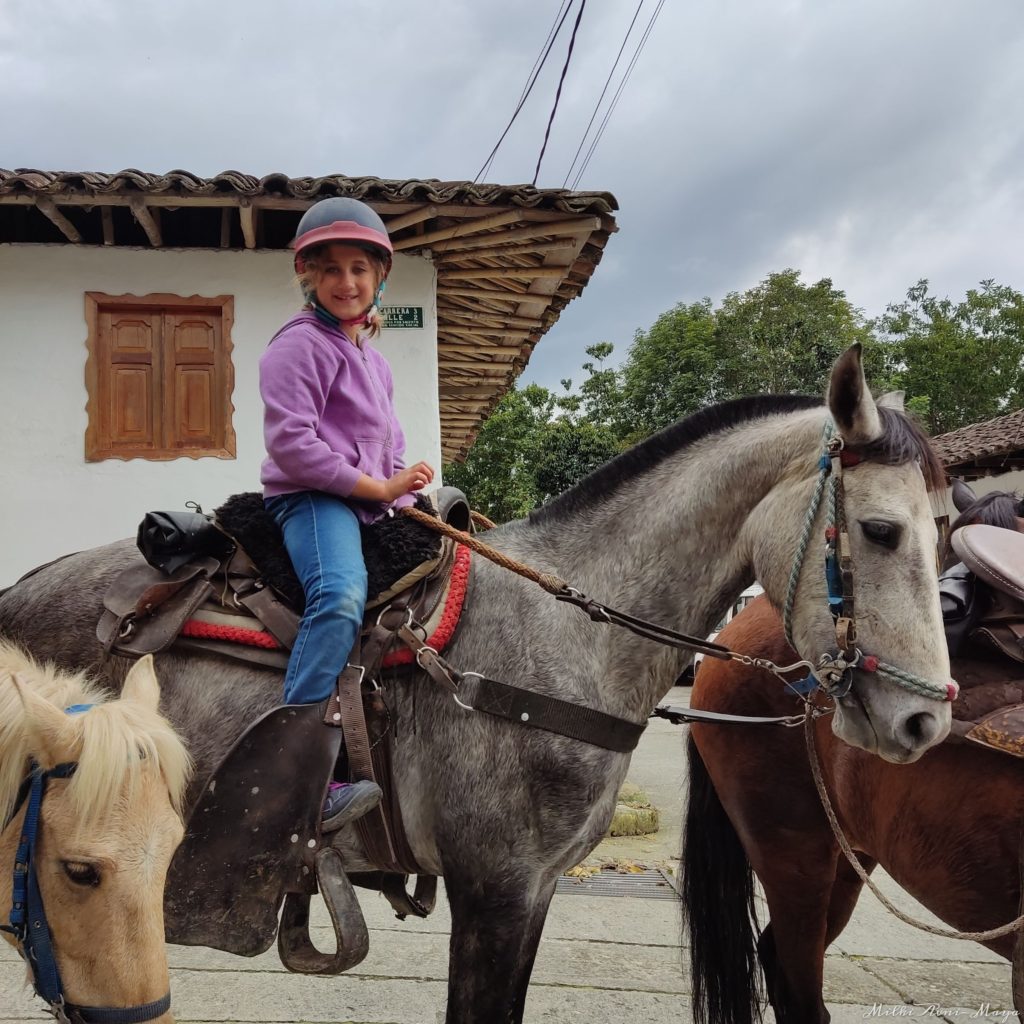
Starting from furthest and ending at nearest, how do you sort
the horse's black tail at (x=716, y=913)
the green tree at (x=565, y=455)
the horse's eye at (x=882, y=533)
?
the green tree at (x=565, y=455)
the horse's black tail at (x=716, y=913)
the horse's eye at (x=882, y=533)

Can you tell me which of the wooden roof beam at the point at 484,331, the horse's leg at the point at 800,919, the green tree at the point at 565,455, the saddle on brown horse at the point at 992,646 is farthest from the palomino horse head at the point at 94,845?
the green tree at the point at 565,455

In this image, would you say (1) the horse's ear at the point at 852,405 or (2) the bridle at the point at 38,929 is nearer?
(2) the bridle at the point at 38,929

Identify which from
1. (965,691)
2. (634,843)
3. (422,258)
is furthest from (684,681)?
(965,691)

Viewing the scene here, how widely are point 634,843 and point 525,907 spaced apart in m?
4.15

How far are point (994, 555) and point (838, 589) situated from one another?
845mm

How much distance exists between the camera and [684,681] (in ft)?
47.8

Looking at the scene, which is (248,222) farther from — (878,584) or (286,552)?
(878,584)

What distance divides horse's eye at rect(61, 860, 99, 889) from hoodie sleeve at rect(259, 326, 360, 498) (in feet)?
3.23

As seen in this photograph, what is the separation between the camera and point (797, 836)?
2.82 meters

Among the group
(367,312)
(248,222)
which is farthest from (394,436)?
(248,222)

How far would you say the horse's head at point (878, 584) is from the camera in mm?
1753

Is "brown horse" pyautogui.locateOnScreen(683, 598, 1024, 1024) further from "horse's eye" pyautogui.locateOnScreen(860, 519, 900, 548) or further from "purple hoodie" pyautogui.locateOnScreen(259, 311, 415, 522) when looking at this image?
"purple hoodie" pyautogui.locateOnScreen(259, 311, 415, 522)

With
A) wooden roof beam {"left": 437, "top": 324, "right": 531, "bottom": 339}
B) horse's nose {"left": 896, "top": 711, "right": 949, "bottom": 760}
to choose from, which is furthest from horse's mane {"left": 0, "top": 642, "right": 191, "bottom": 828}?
wooden roof beam {"left": 437, "top": 324, "right": 531, "bottom": 339}

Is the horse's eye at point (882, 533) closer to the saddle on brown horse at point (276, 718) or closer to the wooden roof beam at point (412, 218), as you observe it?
the saddle on brown horse at point (276, 718)
